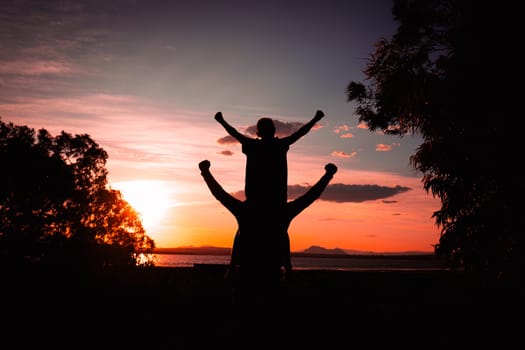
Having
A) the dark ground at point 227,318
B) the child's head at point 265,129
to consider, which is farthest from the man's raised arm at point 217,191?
the dark ground at point 227,318

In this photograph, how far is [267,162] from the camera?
3822 millimetres

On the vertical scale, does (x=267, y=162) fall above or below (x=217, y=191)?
above

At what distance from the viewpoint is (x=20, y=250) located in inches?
1189

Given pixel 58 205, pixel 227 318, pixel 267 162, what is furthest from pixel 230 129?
pixel 58 205

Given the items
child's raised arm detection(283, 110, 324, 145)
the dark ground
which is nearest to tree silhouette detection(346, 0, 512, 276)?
the dark ground

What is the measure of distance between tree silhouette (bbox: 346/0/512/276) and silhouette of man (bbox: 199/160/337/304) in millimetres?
14464

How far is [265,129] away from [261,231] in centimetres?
98

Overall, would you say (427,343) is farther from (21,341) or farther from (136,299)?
(136,299)

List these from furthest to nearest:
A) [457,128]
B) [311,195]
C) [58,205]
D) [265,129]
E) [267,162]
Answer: [58,205] → [457,128] → [265,129] → [267,162] → [311,195]

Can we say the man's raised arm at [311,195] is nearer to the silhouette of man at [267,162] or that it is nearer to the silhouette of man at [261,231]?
the silhouette of man at [261,231]

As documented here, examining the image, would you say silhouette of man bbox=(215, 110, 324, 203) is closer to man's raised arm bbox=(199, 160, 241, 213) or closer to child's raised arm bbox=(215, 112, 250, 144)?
child's raised arm bbox=(215, 112, 250, 144)

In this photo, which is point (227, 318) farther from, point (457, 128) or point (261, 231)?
point (457, 128)

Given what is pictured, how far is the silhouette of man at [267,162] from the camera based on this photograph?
3764 millimetres

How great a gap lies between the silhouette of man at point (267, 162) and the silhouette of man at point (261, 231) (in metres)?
0.11
